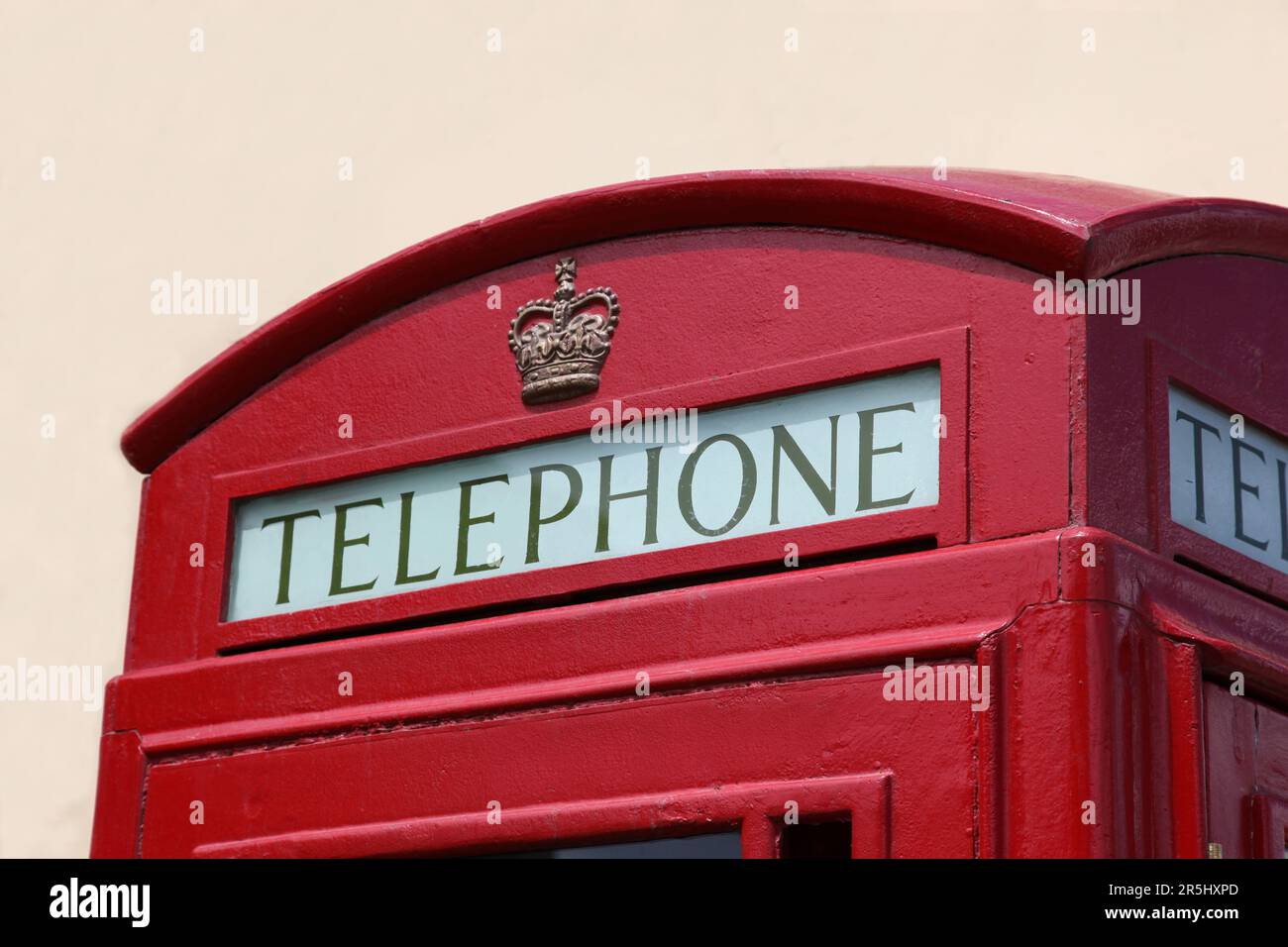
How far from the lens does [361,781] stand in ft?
10.6

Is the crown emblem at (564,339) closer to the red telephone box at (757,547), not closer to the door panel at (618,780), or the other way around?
the red telephone box at (757,547)

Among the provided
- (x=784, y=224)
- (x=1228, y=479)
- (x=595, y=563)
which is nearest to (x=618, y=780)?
(x=595, y=563)

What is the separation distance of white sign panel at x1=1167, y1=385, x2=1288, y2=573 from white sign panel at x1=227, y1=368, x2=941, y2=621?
359 millimetres

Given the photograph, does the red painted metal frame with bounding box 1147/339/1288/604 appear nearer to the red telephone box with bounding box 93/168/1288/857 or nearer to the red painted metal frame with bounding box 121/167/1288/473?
the red telephone box with bounding box 93/168/1288/857

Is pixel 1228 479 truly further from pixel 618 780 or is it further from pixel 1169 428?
pixel 618 780

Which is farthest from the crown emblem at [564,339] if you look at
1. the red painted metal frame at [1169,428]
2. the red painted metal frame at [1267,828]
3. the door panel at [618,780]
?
the red painted metal frame at [1267,828]

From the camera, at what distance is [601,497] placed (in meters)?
3.14

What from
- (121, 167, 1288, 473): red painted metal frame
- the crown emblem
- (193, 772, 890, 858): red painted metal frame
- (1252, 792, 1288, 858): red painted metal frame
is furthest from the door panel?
(121, 167, 1288, 473): red painted metal frame

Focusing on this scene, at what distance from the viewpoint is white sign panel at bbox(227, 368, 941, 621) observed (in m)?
2.93

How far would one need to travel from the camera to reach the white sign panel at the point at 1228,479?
9.60ft
